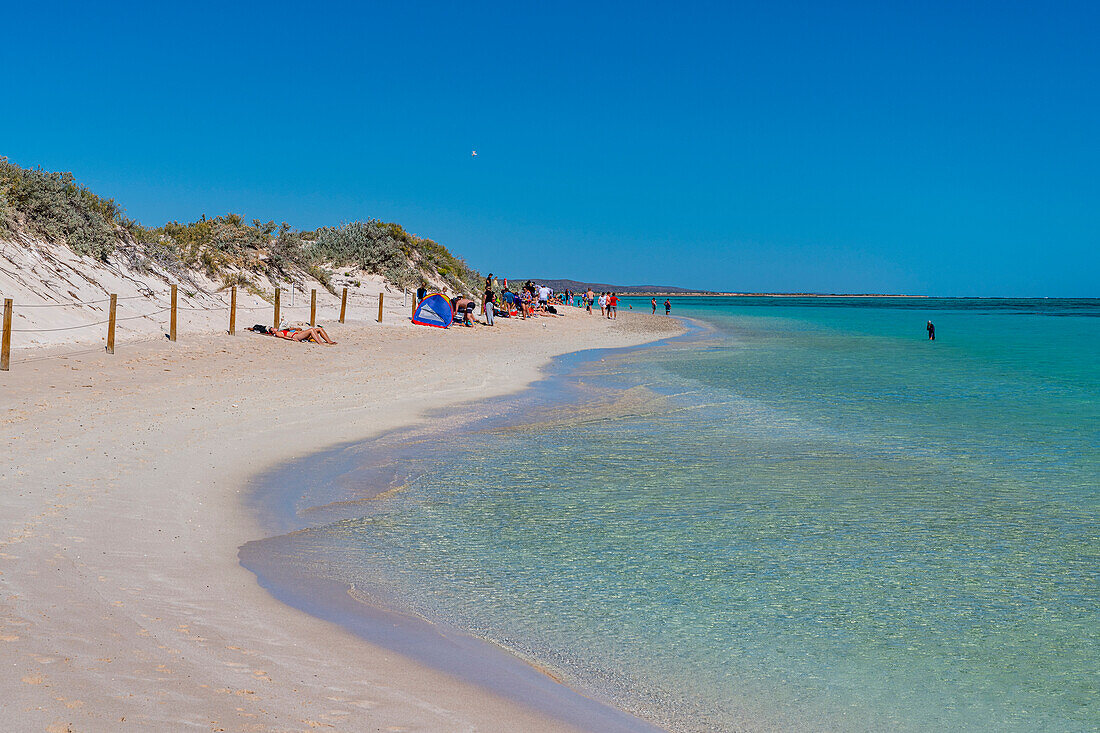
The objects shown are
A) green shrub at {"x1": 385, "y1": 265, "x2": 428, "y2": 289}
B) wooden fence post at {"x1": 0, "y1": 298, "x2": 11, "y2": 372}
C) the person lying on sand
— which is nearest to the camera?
wooden fence post at {"x1": 0, "y1": 298, "x2": 11, "y2": 372}

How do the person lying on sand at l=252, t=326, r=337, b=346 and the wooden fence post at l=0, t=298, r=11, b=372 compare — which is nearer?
the wooden fence post at l=0, t=298, r=11, b=372

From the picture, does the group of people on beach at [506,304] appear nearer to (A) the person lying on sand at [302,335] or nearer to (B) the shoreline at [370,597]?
(A) the person lying on sand at [302,335]

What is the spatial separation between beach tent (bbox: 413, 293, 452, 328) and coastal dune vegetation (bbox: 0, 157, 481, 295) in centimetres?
543

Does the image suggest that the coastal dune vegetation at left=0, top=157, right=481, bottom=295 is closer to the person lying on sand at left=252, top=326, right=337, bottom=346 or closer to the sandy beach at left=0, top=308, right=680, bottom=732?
the person lying on sand at left=252, top=326, right=337, bottom=346

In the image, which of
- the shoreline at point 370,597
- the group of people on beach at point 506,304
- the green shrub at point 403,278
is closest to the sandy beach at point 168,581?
the shoreline at point 370,597

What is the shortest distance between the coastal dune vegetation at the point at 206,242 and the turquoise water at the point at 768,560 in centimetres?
1627

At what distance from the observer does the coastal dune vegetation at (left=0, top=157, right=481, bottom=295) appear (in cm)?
2350

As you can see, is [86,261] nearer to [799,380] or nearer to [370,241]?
[799,380]

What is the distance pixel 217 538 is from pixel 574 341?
26786mm

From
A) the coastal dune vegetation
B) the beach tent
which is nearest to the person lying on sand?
the coastal dune vegetation

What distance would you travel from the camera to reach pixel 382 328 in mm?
30594

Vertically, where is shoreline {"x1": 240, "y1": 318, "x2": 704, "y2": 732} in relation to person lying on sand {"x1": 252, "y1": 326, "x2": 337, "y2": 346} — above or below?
below

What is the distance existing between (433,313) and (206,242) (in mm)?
8409

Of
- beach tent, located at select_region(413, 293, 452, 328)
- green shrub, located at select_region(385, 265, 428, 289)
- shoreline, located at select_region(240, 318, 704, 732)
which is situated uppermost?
green shrub, located at select_region(385, 265, 428, 289)
